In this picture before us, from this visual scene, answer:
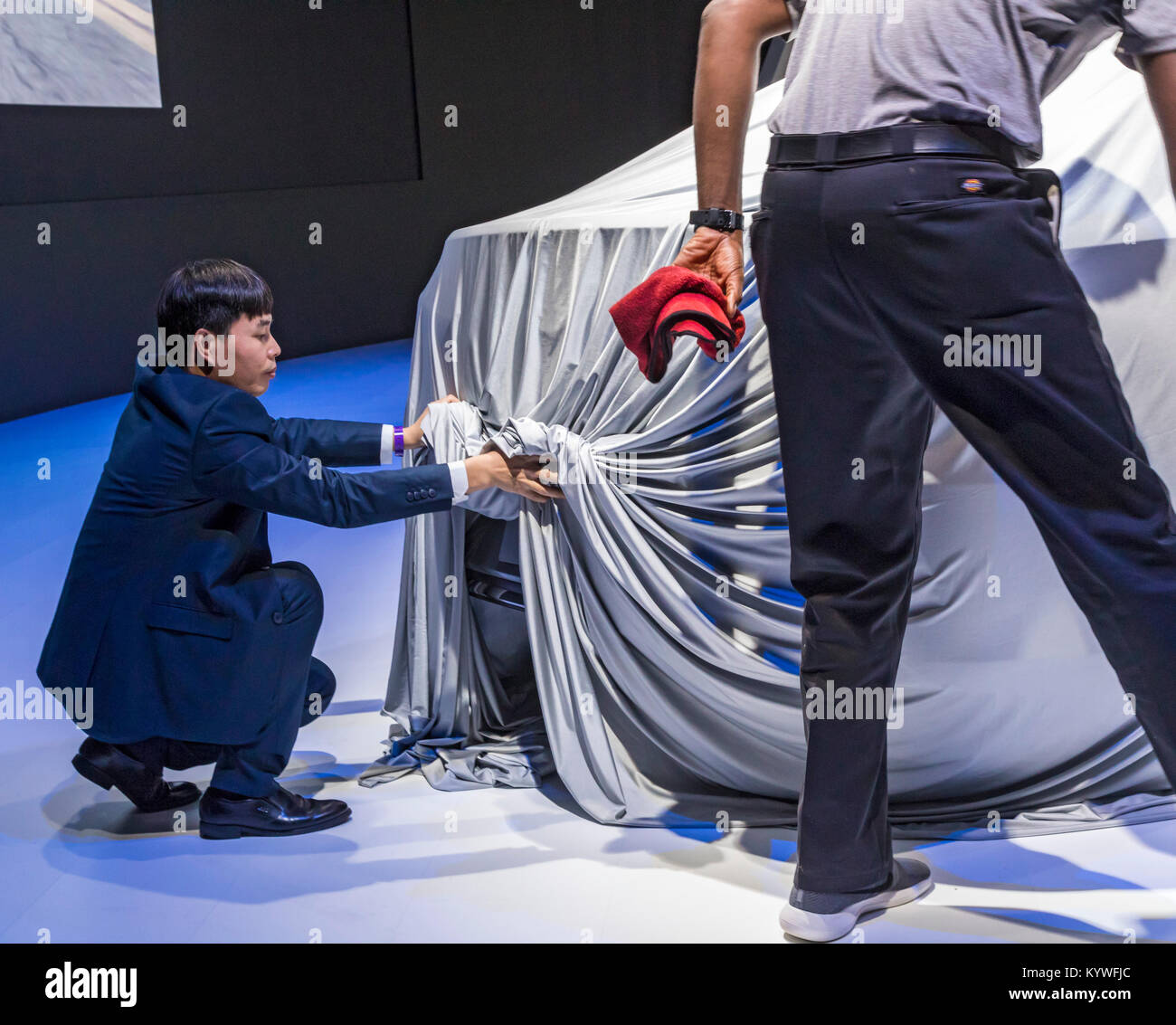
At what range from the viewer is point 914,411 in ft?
4.89

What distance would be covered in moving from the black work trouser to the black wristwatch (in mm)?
846

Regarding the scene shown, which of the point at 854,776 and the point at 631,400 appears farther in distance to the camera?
the point at 631,400

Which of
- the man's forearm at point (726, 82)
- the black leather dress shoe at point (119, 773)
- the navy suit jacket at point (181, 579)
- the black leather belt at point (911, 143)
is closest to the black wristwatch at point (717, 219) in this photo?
the man's forearm at point (726, 82)

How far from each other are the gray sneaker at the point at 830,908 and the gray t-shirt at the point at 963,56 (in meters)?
0.88

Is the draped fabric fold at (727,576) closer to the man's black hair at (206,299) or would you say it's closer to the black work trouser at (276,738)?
the black work trouser at (276,738)

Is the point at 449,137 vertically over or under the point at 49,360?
over

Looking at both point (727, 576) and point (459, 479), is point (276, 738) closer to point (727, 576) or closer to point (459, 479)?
point (459, 479)

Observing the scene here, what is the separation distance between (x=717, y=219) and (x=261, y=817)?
1.12 metres

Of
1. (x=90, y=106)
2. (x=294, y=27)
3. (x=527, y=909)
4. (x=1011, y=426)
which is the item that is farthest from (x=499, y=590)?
(x=294, y=27)

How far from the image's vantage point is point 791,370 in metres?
1.48

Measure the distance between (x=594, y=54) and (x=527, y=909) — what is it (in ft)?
25.4

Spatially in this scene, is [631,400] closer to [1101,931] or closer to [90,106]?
[1101,931]

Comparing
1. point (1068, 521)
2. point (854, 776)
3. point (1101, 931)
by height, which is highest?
point (1068, 521)

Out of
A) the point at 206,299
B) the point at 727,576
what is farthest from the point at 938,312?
the point at 206,299
